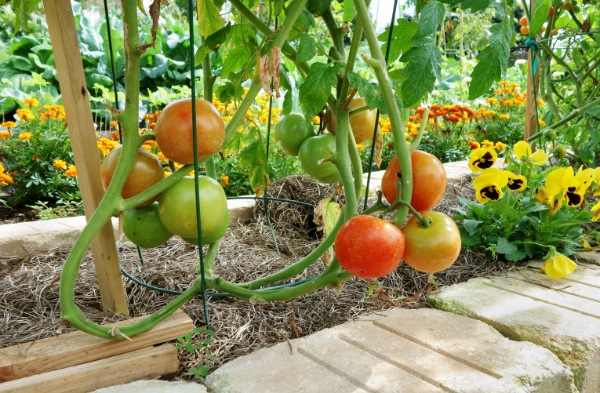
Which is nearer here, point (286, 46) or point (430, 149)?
point (286, 46)

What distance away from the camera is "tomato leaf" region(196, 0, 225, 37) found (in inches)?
40.9

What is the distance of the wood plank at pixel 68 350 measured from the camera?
806mm

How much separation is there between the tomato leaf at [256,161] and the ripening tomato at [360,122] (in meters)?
0.22

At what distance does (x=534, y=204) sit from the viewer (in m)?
1.62

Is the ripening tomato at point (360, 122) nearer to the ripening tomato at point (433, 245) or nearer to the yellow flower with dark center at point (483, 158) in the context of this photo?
the ripening tomato at point (433, 245)

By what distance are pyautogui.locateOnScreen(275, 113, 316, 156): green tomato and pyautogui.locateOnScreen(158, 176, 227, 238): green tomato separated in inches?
9.4

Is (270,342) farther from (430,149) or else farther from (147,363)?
(430,149)

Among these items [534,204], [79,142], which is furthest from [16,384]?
[534,204]

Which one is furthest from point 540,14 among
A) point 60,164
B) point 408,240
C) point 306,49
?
point 60,164

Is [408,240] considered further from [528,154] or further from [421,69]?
[528,154]

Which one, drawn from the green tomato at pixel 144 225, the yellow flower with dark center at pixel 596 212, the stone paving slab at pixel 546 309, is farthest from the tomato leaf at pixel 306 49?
the yellow flower with dark center at pixel 596 212

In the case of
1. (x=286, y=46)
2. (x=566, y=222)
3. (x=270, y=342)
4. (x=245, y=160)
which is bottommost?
(x=270, y=342)

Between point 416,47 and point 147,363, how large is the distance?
2.47 ft

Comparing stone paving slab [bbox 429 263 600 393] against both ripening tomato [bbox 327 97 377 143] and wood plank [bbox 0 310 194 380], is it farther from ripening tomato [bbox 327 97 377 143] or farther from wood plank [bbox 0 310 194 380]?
wood plank [bbox 0 310 194 380]
